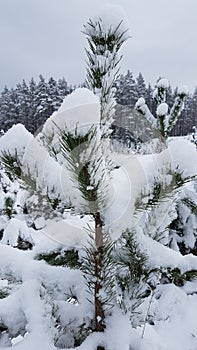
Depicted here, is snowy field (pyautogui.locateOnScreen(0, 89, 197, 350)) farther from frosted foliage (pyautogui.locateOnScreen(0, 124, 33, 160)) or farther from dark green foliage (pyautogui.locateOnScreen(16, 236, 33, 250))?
dark green foliage (pyautogui.locateOnScreen(16, 236, 33, 250))

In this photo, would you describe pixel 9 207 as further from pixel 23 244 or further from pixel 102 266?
pixel 102 266

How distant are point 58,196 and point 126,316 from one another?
0.74 m

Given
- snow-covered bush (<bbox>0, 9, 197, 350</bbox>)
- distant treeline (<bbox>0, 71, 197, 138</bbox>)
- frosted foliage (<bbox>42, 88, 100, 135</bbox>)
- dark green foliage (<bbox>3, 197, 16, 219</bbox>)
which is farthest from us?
distant treeline (<bbox>0, 71, 197, 138</bbox>)

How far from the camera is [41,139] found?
45.7 inches

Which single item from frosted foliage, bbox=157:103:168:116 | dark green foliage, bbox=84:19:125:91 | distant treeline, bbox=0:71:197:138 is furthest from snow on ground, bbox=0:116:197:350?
distant treeline, bbox=0:71:197:138

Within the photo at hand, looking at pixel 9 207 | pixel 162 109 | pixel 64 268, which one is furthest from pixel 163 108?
pixel 9 207

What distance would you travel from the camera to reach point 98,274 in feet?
4.42

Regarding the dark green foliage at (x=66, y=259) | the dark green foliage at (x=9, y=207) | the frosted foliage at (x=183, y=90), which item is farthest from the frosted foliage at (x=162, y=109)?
the dark green foliage at (x=9, y=207)

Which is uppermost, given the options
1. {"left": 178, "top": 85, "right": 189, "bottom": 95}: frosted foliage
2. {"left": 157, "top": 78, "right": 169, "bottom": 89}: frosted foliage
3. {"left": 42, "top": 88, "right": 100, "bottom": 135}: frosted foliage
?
{"left": 157, "top": 78, "right": 169, "bottom": 89}: frosted foliage

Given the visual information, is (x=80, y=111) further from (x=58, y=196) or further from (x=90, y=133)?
(x=58, y=196)

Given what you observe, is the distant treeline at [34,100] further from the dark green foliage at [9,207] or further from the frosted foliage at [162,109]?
the frosted foliage at [162,109]

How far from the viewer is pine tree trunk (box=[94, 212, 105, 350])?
129 centimetres

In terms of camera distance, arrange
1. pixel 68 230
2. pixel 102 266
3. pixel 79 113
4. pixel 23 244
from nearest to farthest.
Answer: pixel 79 113
pixel 102 266
pixel 68 230
pixel 23 244

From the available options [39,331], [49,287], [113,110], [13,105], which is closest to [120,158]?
[113,110]
